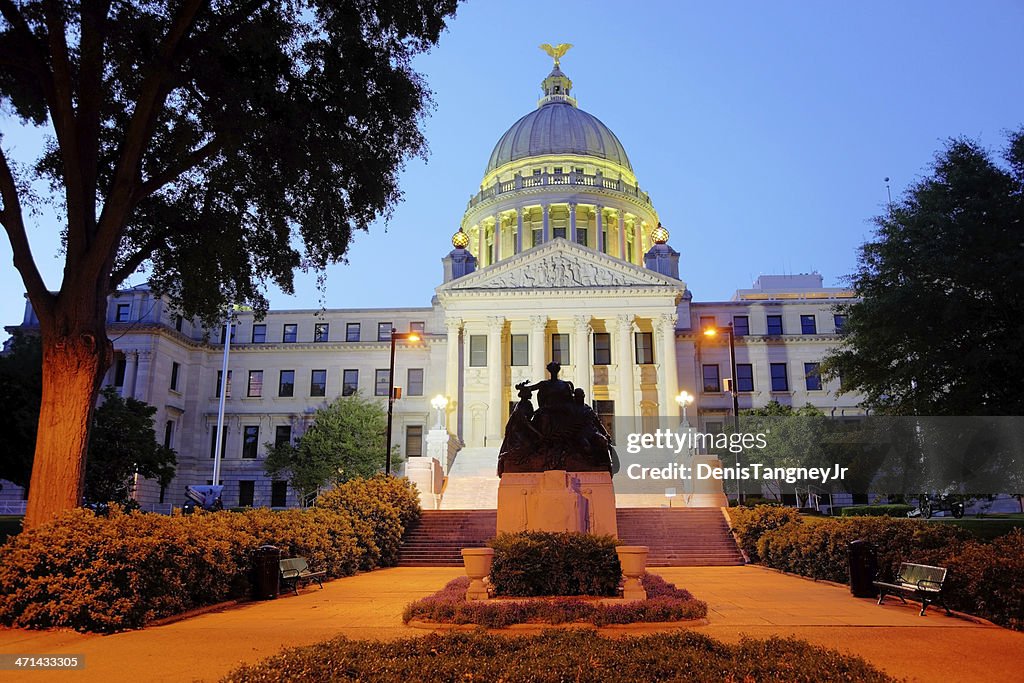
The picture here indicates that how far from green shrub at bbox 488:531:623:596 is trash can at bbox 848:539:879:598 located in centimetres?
610

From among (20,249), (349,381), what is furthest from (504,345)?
(20,249)

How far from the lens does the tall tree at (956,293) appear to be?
76.8ft

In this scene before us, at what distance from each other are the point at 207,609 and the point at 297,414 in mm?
50575

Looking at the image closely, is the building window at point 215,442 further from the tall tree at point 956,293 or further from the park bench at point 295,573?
the tall tree at point 956,293

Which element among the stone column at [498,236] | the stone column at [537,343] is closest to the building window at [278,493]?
the stone column at [537,343]

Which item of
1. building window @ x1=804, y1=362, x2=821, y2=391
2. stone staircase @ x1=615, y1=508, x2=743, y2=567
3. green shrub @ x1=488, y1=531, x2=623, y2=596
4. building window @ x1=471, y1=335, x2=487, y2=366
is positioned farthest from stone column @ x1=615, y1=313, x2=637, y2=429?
green shrub @ x1=488, y1=531, x2=623, y2=596

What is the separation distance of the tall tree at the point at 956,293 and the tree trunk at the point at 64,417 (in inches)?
923

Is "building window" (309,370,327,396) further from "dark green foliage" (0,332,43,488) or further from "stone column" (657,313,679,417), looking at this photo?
"dark green foliage" (0,332,43,488)

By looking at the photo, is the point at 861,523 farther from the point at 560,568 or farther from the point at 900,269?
the point at 900,269

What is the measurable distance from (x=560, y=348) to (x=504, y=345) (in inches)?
170

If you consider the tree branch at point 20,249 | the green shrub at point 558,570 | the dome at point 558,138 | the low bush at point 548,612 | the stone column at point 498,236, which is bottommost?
the low bush at point 548,612

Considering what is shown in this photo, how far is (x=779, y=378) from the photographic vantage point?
2405 inches

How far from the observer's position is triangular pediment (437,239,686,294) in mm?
52062

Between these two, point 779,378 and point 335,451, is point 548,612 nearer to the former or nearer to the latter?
point 335,451
